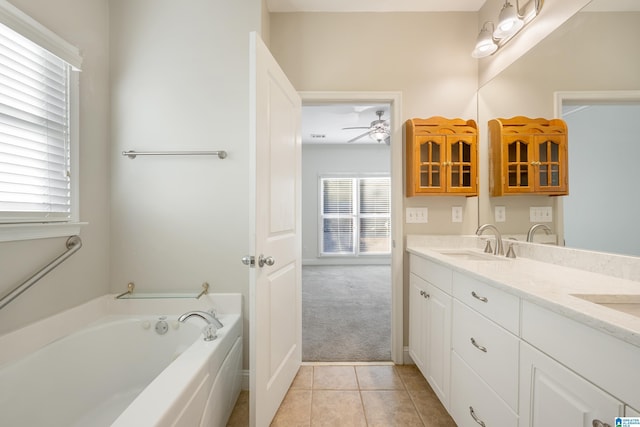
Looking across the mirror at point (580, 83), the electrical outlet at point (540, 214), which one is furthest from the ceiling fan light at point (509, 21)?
the electrical outlet at point (540, 214)

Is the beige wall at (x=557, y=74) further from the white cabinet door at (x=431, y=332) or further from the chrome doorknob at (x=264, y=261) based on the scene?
the chrome doorknob at (x=264, y=261)

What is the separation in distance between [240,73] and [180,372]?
1827 millimetres

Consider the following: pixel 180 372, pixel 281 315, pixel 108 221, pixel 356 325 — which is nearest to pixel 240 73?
pixel 108 221

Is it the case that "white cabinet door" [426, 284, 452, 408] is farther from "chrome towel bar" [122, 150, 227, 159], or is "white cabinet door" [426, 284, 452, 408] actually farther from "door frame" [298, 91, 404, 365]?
"chrome towel bar" [122, 150, 227, 159]

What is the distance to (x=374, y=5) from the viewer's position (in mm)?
2137

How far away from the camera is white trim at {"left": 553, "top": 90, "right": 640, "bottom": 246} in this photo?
110 cm

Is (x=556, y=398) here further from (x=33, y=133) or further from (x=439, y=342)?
(x=33, y=133)

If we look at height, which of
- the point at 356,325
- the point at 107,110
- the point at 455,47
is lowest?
the point at 356,325

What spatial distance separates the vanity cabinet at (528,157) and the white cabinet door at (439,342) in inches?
33.6

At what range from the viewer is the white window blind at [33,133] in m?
1.29

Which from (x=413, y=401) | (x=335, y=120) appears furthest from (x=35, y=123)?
(x=335, y=120)

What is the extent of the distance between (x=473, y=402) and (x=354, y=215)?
532 cm

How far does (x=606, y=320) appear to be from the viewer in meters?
0.68

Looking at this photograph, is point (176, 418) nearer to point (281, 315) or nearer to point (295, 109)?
point (281, 315)
